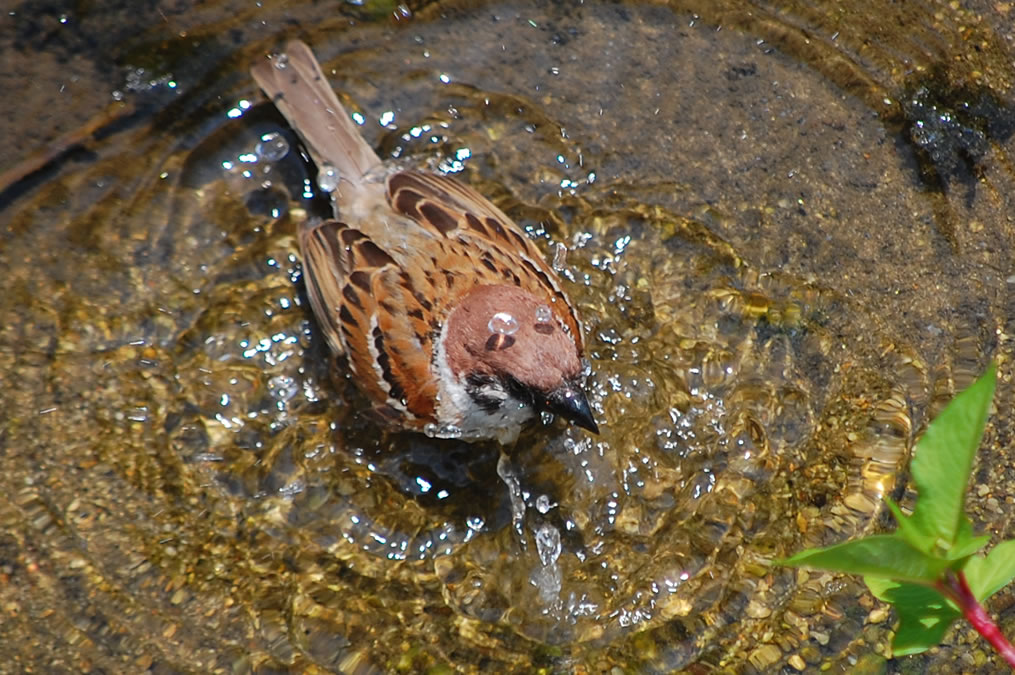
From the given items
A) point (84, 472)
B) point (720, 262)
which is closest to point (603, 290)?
point (720, 262)

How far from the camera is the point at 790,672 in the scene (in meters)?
3.77

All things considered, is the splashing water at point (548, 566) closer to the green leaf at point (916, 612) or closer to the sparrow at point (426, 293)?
the sparrow at point (426, 293)

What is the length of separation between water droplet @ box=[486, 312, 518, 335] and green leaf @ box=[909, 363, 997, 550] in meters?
1.73

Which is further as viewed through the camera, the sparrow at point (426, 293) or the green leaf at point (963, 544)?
the sparrow at point (426, 293)

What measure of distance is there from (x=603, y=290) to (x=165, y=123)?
→ 7.39ft

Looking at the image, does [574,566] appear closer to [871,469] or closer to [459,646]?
[459,646]

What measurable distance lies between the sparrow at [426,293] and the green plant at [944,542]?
150cm

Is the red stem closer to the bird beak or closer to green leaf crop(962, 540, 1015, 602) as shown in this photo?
green leaf crop(962, 540, 1015, 602)

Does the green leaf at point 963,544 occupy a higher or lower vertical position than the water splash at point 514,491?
higher

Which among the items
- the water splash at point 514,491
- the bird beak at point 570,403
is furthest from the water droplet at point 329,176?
the bird beak at point 570,403

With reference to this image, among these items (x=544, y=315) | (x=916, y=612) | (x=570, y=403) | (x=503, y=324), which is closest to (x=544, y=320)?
(x=544, y=315)

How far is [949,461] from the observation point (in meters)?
1.87

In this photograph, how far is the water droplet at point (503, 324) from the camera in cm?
342

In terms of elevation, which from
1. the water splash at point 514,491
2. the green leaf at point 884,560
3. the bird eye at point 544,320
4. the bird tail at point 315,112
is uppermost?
the bird tail at point 315,112
